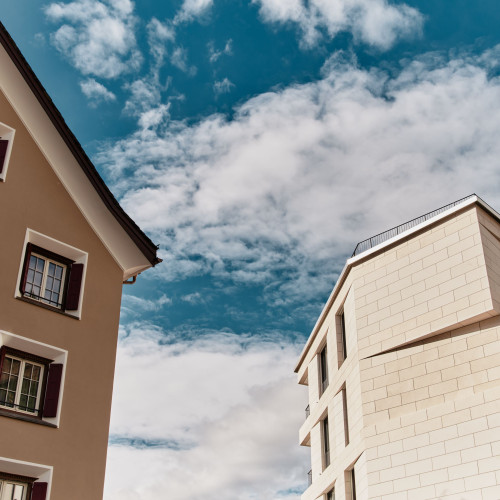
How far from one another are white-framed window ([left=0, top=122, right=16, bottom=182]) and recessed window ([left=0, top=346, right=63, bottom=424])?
4.72 m

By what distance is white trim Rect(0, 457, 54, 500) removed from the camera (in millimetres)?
14625

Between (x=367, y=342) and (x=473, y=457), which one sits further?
(x=367, y=342)

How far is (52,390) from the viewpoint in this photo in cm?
1630

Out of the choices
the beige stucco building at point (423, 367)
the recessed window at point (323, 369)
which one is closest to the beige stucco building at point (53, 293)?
the beige stucco building at point (423, 367)

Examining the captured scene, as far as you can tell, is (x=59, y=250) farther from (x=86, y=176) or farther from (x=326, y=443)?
(x=326, y=443)

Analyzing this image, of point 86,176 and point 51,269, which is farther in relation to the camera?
point 86,176

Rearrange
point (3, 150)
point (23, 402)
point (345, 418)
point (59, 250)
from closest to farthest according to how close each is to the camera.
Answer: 1. point (23, 402)
2. point (3, 150)
3. point (59, 250)
4. point (345, 418)

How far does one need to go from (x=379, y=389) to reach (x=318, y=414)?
309 inches

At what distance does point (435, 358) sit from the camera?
27.5m

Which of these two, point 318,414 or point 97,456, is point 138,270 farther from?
point 318,414

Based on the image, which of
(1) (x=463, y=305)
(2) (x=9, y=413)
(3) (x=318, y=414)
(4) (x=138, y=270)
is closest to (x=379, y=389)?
(1) (x=463, y=305)

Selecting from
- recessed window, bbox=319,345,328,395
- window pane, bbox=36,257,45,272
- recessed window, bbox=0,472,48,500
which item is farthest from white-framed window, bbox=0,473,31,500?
recessed window, bbox=319,345,328,395

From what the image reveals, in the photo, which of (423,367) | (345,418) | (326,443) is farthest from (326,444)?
(423,367)

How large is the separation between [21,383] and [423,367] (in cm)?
1723
